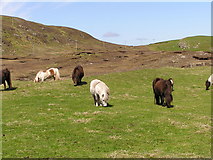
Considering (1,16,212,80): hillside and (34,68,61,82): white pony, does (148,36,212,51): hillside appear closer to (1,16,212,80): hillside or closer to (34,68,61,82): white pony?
(1,16,212,80): hillside

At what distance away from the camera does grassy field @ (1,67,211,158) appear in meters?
13.2

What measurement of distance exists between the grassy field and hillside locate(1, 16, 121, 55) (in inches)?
2758

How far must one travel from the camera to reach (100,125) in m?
18.0

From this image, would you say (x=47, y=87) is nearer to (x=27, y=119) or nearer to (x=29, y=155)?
(x=27, y=119)

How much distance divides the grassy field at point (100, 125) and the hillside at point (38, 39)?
230 ft

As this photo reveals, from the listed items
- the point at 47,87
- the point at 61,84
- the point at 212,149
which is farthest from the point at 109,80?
the point at 212,149

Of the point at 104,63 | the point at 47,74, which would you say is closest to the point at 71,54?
the point at 104,63

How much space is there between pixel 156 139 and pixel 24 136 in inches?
289

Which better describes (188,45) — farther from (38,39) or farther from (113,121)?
(113,121)

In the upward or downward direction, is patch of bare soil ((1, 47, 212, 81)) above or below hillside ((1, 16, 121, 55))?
below

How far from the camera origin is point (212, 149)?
528 inches

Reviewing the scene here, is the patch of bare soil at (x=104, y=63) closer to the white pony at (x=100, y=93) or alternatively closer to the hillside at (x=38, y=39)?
the hillside at (x=38, y=39)

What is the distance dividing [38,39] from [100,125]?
10481cm

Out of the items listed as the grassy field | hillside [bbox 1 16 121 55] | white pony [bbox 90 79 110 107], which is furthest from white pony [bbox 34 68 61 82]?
hillside [bbox 1 16 121 55]
